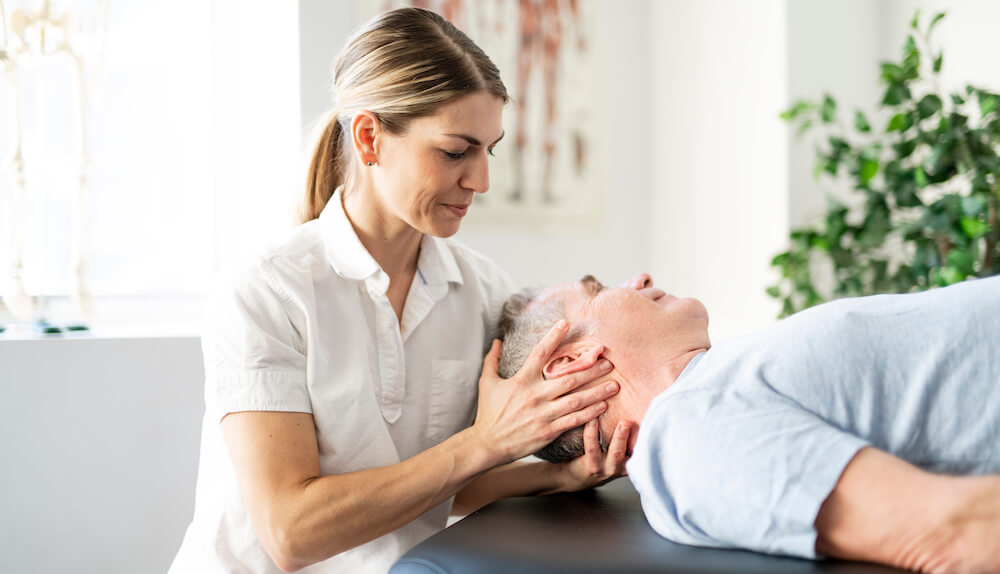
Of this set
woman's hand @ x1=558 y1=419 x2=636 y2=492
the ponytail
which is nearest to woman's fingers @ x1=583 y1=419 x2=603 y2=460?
woman's hand @ x1=558 y1=419 x2=636 y2=492

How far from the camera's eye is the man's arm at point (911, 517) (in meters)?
0.84

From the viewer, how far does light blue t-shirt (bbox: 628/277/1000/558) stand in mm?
921

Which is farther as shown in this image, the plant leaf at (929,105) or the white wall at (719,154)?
the white wall at (719,154)

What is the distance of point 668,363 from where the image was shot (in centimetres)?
129

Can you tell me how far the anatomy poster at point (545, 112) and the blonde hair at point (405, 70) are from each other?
1.29m

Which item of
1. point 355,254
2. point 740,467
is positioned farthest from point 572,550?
point 355,254

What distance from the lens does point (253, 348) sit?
1.24m

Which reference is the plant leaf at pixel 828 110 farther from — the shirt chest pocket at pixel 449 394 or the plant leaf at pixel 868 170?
the shirt chest pocket at pixel 449 394

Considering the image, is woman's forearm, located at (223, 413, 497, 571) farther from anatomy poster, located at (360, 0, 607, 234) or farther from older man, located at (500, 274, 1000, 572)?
anatomy poster, located at (360, 0, 607, 234)

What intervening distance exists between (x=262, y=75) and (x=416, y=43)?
3.37 ft

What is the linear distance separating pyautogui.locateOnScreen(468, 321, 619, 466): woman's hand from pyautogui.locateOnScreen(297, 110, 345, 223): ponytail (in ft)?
1.80

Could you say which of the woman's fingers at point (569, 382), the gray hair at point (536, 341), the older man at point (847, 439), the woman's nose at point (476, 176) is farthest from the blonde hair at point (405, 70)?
the older man at point (847, 439)

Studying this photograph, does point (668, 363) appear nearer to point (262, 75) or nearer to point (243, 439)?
point (243, 439)

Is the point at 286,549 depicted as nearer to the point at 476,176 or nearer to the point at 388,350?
the point at 388,350
